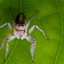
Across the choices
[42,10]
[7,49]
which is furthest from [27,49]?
[42,10]

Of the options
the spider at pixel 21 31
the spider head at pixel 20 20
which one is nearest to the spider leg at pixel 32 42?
the spider at pixel 21 31

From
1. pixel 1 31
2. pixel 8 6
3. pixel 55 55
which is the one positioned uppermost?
pixel 8 6

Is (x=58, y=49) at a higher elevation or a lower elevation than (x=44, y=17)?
lower

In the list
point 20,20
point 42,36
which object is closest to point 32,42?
point 42,36

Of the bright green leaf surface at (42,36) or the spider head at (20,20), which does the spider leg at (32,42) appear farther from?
the spider head at (20,20)

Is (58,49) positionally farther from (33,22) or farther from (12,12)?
(12,12)

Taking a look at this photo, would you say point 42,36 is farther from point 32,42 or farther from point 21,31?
point 21,31
